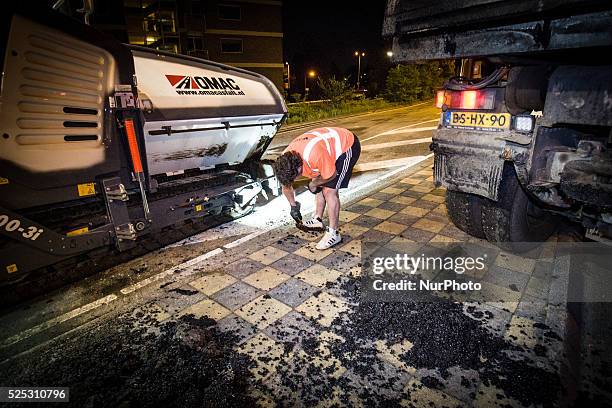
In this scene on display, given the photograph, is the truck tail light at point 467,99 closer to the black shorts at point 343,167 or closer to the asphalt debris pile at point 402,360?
the black shorts at point 343,167

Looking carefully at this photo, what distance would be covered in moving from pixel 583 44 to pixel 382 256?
2340 mm

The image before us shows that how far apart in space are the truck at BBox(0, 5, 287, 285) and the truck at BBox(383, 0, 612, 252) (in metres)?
2.18

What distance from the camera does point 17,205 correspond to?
2586 mm

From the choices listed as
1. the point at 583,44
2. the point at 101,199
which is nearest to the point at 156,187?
the point at 101,199

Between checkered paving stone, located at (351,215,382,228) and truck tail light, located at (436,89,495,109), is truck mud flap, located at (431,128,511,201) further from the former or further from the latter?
checkered paving stone, located at (351,215,382,228)

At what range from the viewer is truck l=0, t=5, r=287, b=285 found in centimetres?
251

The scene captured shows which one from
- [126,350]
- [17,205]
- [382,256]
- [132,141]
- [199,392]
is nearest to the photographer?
[199,392]

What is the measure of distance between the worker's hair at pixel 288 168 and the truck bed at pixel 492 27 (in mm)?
1325

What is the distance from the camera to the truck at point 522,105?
1.99 m

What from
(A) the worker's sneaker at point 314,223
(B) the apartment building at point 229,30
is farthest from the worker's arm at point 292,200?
(B) the apartment building at point 229,30

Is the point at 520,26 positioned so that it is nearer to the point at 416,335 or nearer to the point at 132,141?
the point at 416,335

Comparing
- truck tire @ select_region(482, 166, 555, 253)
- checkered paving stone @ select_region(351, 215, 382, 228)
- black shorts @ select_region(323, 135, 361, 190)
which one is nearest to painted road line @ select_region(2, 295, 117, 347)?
black shorts @ select_region(323, 135, 361, 190)

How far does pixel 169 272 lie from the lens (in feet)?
11.0

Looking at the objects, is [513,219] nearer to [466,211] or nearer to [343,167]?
[466,211]
